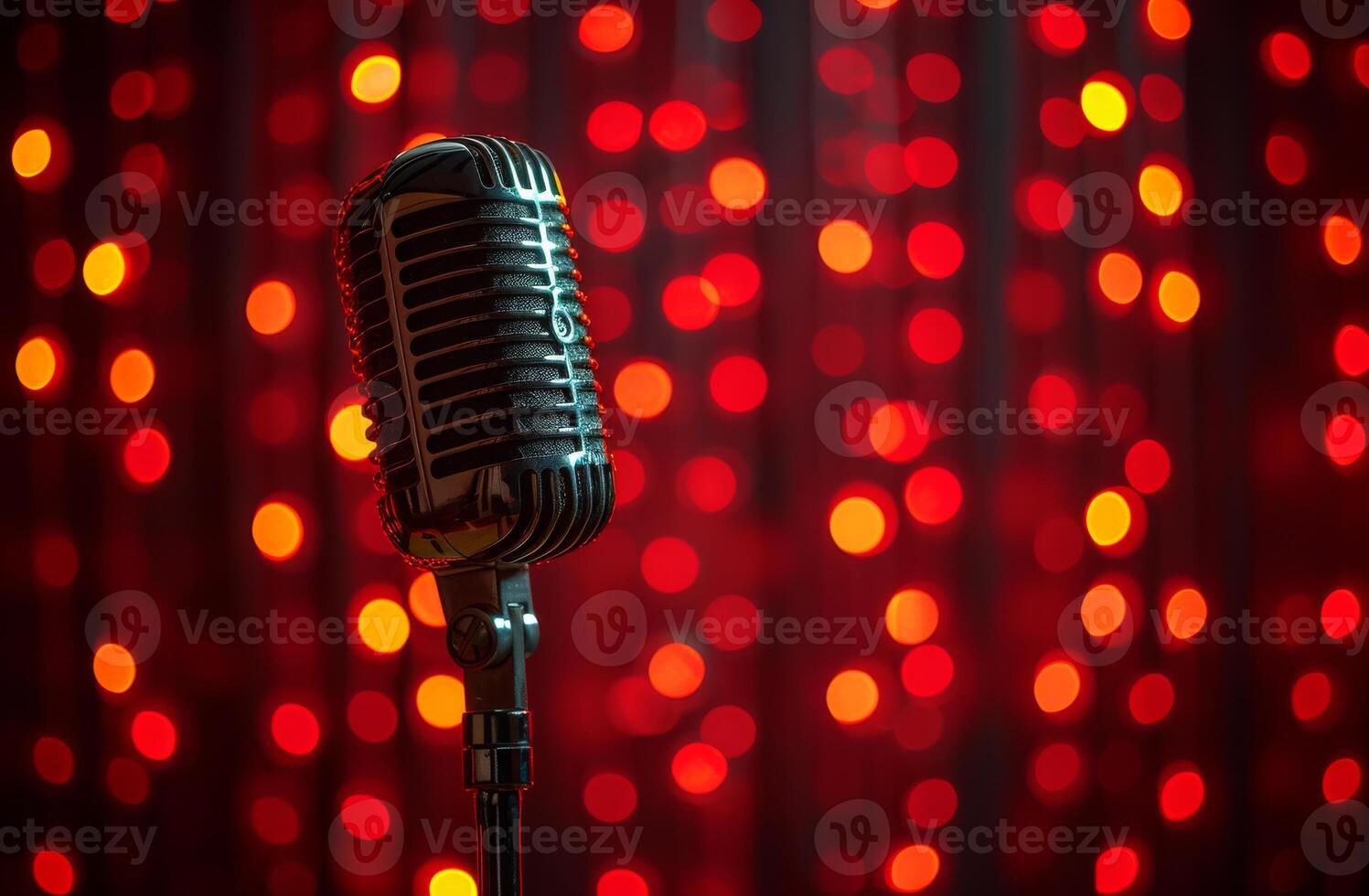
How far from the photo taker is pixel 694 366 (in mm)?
1108

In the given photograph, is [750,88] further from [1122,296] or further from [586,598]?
[586,598]

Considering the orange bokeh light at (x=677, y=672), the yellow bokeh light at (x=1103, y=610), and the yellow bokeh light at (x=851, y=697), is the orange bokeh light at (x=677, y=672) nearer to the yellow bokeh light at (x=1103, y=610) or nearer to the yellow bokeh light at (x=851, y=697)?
the yellow bokeh light at (x=851, y=697)

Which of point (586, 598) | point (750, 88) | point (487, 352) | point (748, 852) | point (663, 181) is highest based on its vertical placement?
point (750, 88)

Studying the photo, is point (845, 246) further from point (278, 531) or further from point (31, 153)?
point (31, 153)

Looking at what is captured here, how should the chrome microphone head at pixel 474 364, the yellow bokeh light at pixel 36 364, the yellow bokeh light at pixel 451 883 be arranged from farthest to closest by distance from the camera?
the yellow bokeh light at pixel 36 364, the yellow bokeh light at pixel 451 883, the chrome microphone head at pixel 474 364

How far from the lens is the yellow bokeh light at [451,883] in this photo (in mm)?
1082

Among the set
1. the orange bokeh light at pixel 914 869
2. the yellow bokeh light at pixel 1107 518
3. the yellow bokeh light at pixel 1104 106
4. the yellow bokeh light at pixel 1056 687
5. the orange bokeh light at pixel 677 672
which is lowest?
the orange bokeh light at pixel 914 869

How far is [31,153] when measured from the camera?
1.21 meters

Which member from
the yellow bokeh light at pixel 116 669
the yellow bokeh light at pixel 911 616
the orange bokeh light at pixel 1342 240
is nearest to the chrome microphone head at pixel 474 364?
the yellow bokeh light at pixel 911 616

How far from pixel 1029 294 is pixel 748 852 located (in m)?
0.70

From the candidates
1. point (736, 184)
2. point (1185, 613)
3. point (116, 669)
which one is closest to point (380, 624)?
point (116, 669)

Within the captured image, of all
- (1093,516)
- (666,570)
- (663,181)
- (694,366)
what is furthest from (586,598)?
(1093,516)

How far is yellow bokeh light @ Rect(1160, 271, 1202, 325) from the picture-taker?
118 cm

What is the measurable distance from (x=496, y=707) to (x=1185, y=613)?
3.01 feet
